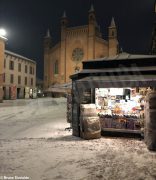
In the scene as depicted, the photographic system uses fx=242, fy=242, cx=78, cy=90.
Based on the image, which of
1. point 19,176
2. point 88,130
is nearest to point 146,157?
point 88,130

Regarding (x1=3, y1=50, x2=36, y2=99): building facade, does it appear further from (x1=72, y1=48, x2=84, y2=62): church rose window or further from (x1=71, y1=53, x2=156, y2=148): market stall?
(x1=71, y1=53, x2=156, y2=148): market stall

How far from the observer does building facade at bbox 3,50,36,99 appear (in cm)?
5303

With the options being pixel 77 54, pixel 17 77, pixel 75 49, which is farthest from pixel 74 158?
pixel 17 77

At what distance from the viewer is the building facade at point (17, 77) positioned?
53031 mm

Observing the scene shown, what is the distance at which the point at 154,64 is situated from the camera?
9.76 meters

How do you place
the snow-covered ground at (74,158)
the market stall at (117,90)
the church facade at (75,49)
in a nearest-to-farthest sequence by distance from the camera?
the snow-covered ground at (74,158)
the market stall at (117,90)
the church facade at (75,49)

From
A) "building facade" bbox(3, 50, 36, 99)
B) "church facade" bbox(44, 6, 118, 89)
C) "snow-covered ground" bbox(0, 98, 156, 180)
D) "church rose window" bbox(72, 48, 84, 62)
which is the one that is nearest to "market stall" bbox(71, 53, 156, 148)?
"snow-covered ground" bbox(0, 98, 156, 180)

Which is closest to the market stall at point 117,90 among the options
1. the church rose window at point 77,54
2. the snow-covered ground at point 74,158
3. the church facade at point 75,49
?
the snow-covered ground at point 74,158

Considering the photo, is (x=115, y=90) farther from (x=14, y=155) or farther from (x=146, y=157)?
(x=14, y=155)

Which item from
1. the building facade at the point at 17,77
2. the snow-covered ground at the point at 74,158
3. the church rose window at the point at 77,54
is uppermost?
the church rose window at the point at 77,54

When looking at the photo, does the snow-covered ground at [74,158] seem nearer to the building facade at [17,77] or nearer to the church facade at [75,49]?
the building facade at [17,77]

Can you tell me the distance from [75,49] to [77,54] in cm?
134

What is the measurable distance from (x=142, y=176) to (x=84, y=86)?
4.98 meters

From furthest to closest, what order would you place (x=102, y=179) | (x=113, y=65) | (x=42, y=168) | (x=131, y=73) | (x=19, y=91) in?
1. (x=19, y=91)
2. (x=113, y=65)
3. (x=131, y=73)
4. (x=42, y=168)
5. (x=102, y=179)
